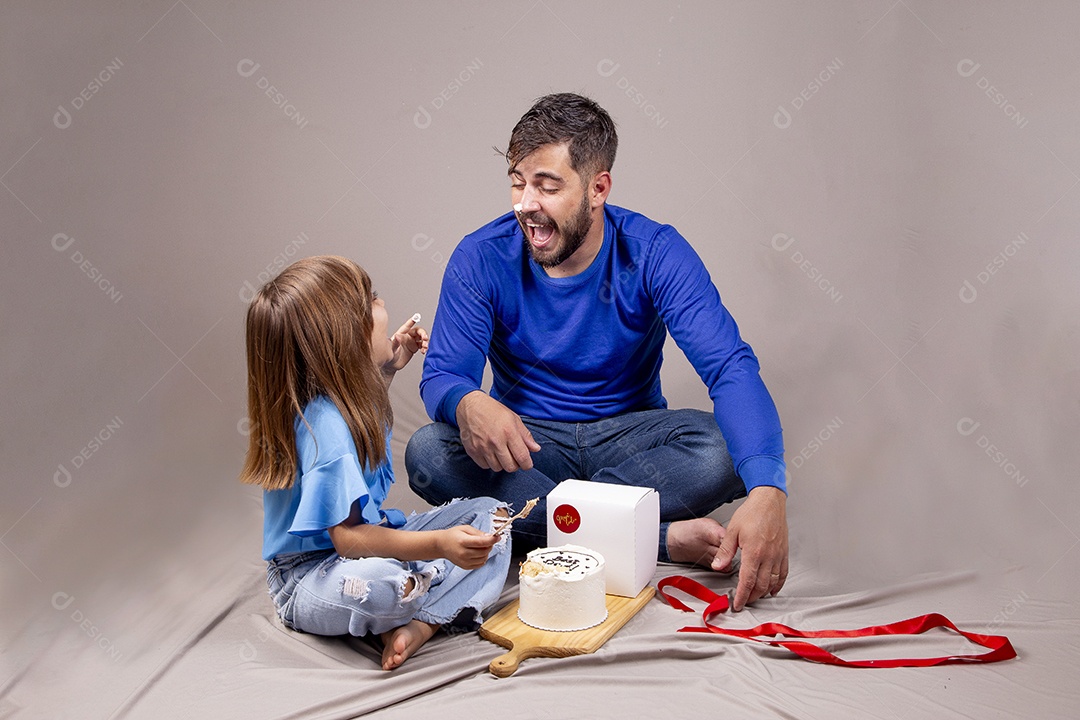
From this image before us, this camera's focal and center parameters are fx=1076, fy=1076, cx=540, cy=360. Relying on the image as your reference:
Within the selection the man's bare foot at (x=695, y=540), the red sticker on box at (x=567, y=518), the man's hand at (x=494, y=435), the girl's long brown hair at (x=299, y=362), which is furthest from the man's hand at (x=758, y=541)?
the girl's long brown hair at (x=299, y=362)

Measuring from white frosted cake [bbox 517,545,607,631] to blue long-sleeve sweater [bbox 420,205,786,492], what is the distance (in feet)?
1.53

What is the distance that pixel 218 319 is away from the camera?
3.22 m

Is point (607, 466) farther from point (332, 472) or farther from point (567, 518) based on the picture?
point (332, 472)

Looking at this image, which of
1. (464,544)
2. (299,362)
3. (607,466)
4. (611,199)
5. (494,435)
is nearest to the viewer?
(464,544)

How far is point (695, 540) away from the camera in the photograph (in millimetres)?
2186

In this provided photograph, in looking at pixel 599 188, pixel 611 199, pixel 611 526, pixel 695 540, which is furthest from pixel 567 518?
pixel 611 199

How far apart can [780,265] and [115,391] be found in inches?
74.8

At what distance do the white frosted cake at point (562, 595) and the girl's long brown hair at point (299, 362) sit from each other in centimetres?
36

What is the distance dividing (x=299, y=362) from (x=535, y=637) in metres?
0.61

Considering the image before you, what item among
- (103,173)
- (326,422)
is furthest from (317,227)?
(326,422)

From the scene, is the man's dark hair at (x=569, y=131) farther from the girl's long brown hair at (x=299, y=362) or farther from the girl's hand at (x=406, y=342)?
the girl's long brown hair at (x=299, y=362)

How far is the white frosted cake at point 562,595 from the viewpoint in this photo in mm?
1858

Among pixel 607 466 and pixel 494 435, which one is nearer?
pixel 494 435

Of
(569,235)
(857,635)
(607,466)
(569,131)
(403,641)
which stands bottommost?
(857,635)
